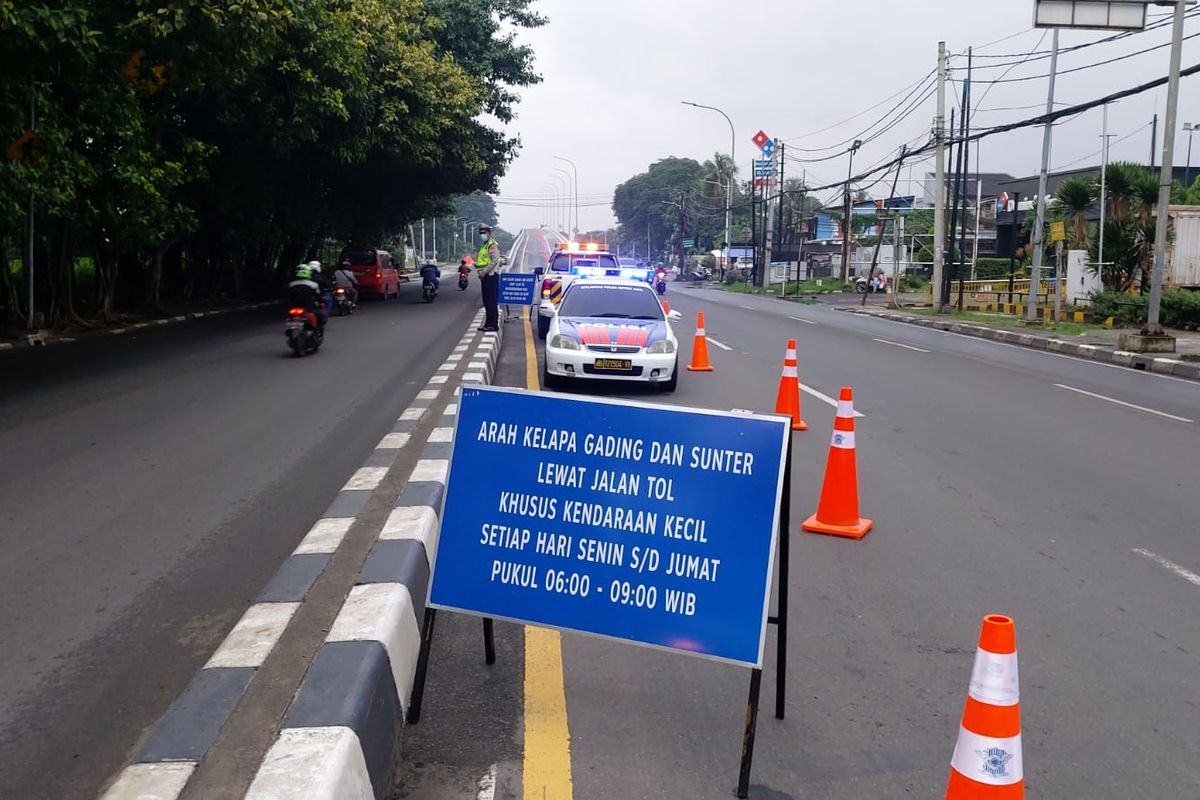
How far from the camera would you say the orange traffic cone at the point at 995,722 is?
2.67 m

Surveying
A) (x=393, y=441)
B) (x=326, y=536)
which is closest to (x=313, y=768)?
(x=326, y=536)

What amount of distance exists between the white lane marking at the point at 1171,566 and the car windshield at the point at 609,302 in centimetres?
764

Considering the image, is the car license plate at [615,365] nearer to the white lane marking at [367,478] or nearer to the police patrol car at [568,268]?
the white lane marking at [367,478]

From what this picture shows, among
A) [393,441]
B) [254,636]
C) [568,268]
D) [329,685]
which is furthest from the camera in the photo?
[568,268]

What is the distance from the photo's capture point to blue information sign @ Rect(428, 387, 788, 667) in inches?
134

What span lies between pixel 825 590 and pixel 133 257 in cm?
2300

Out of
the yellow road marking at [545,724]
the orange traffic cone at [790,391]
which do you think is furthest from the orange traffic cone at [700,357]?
the yellow road marking at [545,724]

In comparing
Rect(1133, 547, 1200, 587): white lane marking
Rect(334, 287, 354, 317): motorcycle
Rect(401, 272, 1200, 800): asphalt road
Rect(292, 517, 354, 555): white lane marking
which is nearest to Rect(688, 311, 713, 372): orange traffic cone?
Rect(401, 272, 1200, 800): asphalt road

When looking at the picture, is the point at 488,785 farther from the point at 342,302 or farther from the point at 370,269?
the point at 370,269

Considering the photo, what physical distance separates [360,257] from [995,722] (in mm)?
32325

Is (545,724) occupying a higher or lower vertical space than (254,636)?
lower

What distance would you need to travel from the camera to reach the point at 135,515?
20.8 feet

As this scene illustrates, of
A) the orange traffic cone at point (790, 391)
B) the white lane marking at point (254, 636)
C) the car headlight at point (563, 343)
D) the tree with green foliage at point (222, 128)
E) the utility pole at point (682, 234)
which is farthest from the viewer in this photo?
the utility pole at point (682, 234)

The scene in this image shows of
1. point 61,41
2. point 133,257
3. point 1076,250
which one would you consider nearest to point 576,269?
point 61,41
